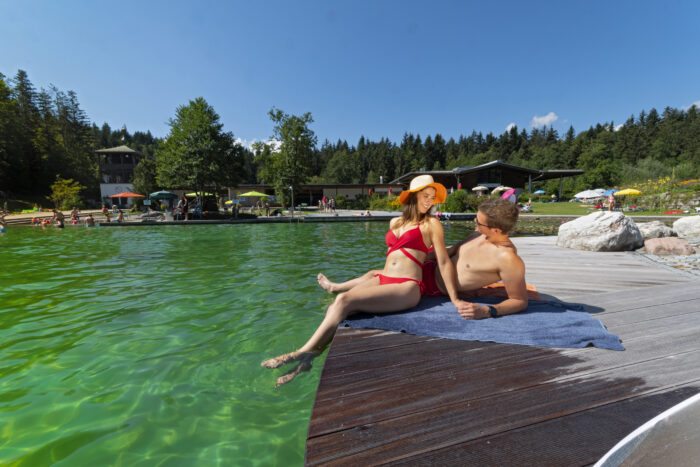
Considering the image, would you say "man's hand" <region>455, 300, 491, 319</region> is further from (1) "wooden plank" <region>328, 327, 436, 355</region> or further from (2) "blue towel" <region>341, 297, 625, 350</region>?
(1) "wooden plank" <region>328, 327, 436, 355</region>

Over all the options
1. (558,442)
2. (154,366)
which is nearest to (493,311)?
(558,442)

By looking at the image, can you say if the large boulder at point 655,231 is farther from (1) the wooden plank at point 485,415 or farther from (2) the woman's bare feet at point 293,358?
(2) the woman's bare feet at point 293,358

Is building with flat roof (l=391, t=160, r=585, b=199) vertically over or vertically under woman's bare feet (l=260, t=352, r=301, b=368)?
over

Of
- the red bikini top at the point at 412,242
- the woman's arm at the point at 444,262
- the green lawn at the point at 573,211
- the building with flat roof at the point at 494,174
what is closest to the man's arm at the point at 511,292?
the woman's arm at the point at 444,262

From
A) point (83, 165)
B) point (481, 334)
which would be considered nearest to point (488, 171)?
point (481, 334)

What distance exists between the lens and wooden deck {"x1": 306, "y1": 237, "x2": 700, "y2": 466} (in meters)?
1.41

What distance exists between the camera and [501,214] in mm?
2686

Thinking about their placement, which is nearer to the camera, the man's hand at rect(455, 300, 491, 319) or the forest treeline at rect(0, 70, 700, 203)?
the man's hand at rect(455, 300, 491, 319)

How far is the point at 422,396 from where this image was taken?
5.86 ft

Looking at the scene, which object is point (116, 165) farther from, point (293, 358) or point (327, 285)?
point (293, 358)

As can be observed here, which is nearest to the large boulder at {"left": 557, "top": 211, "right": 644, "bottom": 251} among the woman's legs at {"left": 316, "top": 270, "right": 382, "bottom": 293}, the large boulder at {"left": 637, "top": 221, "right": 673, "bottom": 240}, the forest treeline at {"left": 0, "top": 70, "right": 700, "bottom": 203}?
the large boulder at {"left": 637, "top": 221, "right": 673, "bottom": 240}

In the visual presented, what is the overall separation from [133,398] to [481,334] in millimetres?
3273

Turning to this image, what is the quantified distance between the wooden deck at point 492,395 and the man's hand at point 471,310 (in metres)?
0.32

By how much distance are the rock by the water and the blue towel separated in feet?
19.7
